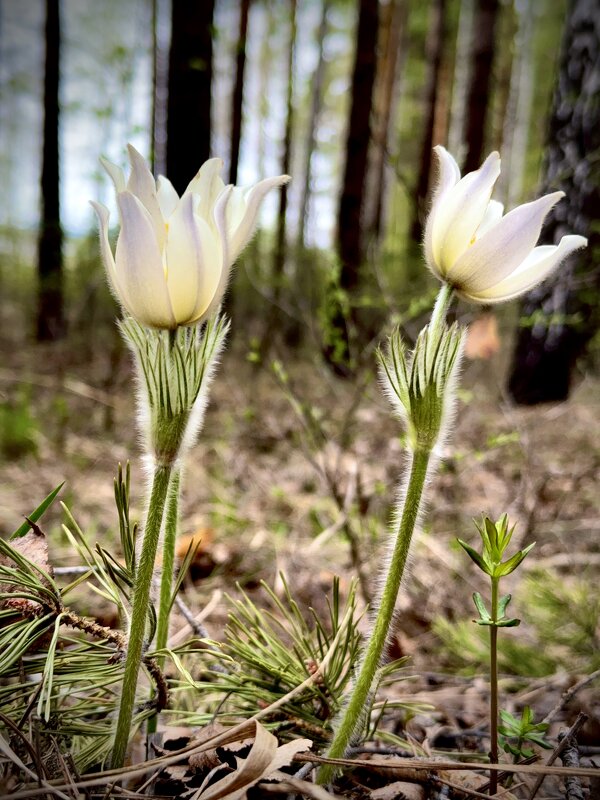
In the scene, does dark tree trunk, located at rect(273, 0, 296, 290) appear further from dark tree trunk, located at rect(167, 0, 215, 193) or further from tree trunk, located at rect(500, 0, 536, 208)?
tree trunk, located at rect(500, 0, 536, 208)

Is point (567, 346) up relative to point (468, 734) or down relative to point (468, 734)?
up

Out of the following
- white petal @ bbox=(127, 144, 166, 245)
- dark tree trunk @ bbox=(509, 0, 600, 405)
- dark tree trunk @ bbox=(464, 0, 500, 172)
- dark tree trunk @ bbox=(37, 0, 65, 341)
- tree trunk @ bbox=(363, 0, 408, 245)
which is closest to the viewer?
white petal @ bbox=(127, 144, 166, 245)

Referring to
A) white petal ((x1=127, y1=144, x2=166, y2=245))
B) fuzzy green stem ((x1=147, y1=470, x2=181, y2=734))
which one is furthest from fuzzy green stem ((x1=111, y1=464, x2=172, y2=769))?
white petal ((x1=127, y1=144, x2=166, y2=245))

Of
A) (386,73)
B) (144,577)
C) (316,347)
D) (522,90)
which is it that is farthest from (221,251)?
(522,90)

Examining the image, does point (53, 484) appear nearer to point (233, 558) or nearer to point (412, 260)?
point (233, 558)

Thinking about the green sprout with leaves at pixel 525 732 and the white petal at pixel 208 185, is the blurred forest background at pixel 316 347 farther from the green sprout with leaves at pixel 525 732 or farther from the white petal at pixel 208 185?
the green sprout with leaves at pixel 525 732

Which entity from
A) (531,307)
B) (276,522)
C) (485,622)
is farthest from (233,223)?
(531,307)
